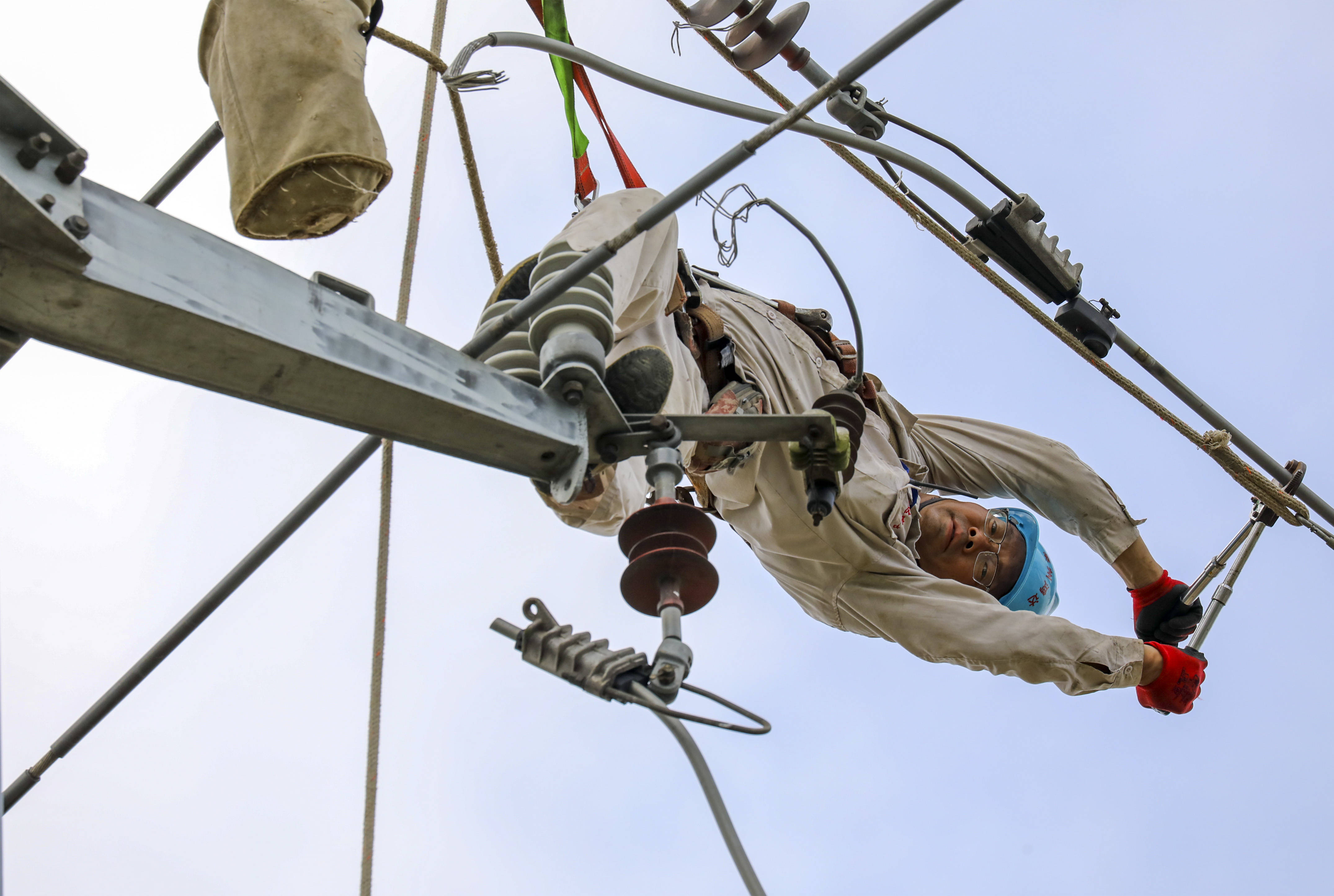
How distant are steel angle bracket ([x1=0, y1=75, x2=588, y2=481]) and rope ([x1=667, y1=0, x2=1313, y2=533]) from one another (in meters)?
2.15

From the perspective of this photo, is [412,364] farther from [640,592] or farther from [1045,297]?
[1045,297]

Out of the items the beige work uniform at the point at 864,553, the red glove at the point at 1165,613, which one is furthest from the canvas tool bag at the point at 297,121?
the red glove at the point at 1165,613

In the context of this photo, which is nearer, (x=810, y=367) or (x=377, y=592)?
(x=377, y=592)

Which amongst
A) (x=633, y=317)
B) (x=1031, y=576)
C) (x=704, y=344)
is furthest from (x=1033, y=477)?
(x=633, y=317)

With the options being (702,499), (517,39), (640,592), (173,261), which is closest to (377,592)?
(640,592)

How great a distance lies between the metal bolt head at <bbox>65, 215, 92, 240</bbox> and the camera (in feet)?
6.23

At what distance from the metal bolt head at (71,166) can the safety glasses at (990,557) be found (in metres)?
3.49

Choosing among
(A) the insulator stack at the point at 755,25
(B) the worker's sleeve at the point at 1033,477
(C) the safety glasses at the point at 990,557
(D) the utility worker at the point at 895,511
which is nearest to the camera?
(D) the utility worker at the point at 895,511

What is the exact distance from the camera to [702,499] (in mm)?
4496

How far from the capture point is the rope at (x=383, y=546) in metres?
2.73

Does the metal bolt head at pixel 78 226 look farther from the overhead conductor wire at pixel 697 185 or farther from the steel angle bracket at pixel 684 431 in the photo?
the steel angle bracket at pixel 684 431

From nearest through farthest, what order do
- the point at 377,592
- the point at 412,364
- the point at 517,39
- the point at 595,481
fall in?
the point at 412,364, the point at 595,481, the point at 377,592, the point at 517,39

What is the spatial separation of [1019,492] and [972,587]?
30.8 inches

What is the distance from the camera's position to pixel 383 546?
2.98 meters
